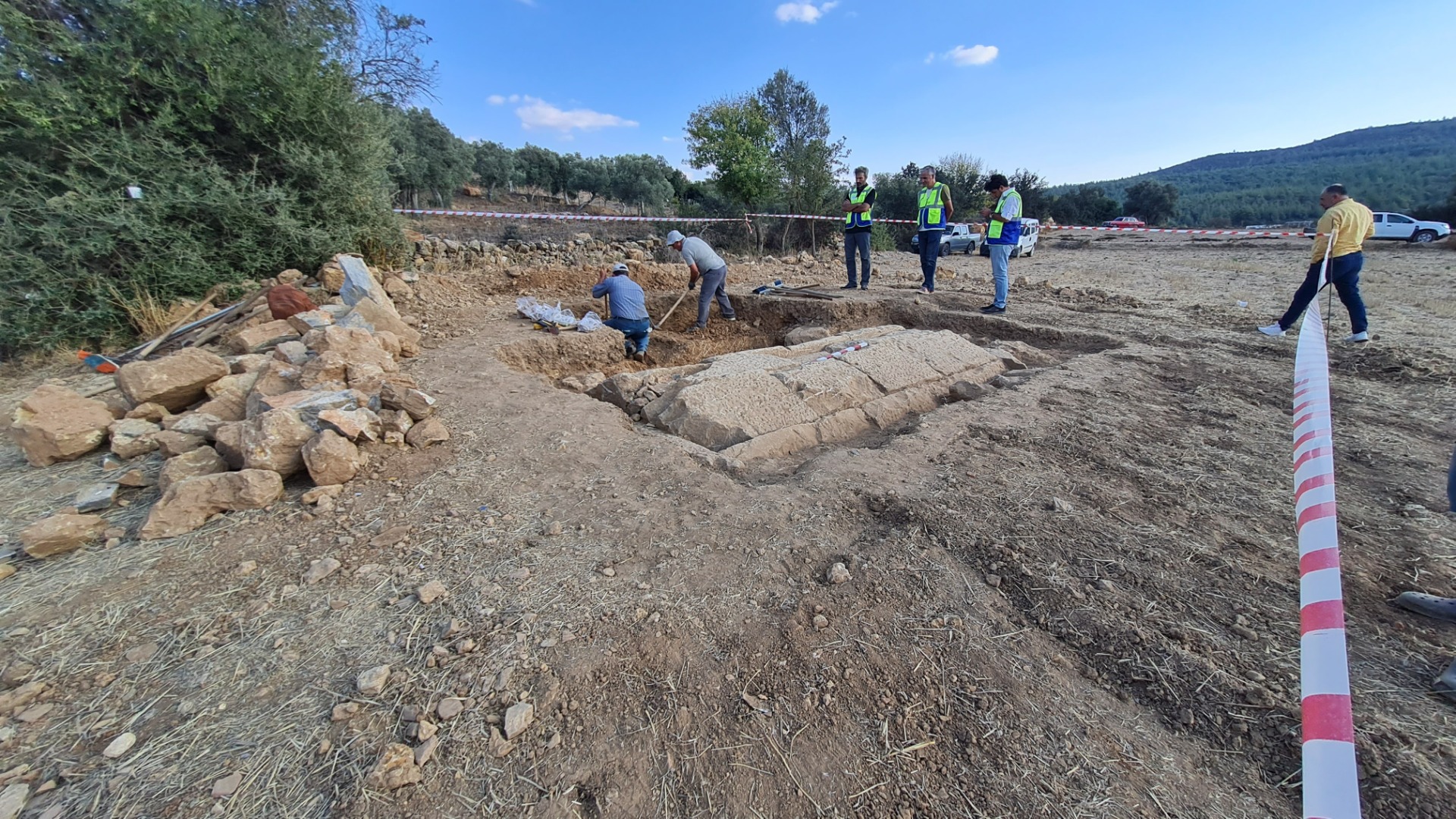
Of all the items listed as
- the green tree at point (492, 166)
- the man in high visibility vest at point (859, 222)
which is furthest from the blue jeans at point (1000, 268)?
the green tree at point (492, 166)

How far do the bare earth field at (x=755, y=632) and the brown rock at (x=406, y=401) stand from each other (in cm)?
31

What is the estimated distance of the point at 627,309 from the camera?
21.4 ft

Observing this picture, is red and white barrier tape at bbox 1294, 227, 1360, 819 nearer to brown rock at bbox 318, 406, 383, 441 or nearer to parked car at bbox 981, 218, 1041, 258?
brown rock at bbox 318, 406, 383, 441

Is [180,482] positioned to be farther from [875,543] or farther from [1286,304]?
[1286,304]

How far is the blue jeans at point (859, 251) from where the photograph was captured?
8.33 metres

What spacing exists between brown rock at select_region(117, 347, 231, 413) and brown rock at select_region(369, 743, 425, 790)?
11.4 ft

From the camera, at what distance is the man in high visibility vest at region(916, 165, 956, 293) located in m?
7.36

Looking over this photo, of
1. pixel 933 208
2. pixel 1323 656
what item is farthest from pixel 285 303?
pixel 933 208

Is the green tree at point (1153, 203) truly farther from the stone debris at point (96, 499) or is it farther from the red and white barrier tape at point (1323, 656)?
the stone debris at point (96, 499)

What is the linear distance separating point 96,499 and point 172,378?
117 cm

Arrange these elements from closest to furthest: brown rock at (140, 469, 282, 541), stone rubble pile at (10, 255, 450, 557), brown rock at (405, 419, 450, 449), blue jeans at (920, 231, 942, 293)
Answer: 1. brown rock at (140, 469, 282, 541)
2. stone rubble pile at (10, 255, 450, 557)
3. brown rock at (405, 419, 450, 449)
4. blue jeans at (920, 231, 942, 293)

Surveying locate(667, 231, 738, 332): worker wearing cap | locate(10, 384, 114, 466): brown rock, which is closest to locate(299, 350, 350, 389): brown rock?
locate(10, 384, 114, 466): brown rock

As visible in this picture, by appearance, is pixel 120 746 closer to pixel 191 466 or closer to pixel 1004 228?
pixel 191 466

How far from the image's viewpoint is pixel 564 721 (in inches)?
59.9
